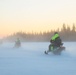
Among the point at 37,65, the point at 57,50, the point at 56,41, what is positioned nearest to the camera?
the point at 37,65

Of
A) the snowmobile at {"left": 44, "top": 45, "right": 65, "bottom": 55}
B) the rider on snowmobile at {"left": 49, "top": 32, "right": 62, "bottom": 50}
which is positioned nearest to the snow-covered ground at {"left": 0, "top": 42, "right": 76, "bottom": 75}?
the snowmobile at {"left": 44, "top": 45, "right": 65, "bottom": 55}

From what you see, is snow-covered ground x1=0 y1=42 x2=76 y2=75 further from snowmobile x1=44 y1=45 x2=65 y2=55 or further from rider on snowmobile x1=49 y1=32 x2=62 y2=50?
rider on snowmobile x1=49 y1=32 x2=62 y2=50

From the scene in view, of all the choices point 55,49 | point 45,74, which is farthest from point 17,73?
point 55,49

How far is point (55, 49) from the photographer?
810 inches

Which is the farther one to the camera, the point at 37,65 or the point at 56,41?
the point at 56,41

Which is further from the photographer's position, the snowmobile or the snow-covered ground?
the snowmobile

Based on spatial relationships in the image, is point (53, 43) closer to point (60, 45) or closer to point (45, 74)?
point (60, 45)

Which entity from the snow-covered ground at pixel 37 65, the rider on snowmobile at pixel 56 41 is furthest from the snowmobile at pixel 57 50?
the snow-covered ground at pixel 37 65

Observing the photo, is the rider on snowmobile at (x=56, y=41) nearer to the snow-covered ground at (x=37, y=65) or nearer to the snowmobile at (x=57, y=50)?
the snowmobile at (x=57, y=50)

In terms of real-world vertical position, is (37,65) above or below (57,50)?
above

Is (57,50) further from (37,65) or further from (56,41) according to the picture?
(37,65)

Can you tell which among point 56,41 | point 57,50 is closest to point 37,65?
point 57,50

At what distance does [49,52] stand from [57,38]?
2.27 metres

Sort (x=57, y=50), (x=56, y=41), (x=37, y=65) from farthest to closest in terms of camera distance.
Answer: (x=56, y=41) → (x=57, y=50) → (x=37, y=65)
